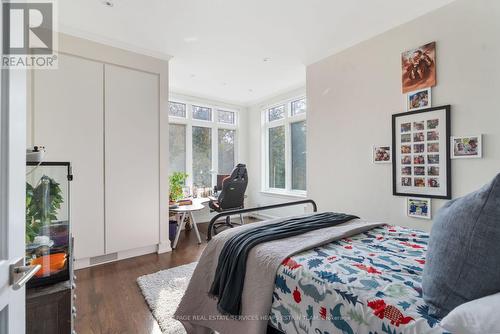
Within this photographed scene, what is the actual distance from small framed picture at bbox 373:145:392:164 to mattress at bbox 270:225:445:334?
1.29m

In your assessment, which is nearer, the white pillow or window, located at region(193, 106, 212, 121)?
the white pillow

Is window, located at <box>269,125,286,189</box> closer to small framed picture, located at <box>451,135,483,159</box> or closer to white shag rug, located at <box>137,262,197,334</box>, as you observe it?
white shag rug, located at <box>137,262,197,334</box>

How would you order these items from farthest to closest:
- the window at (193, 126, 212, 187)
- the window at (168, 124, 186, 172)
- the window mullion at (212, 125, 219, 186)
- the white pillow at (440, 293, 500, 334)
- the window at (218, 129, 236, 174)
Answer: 1. the window at (218, 129, 236, 174)
2. the window mullion at (212, 125, 219, 186)
3. the window at (193, 126, 212, 187)
4. the window at (168, 124, 186, 172)
5. the white pillow at (440, 293, 500, 334)

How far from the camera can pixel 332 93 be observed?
310 centimetres

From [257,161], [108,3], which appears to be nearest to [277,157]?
[257,161]

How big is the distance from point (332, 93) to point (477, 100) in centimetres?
143

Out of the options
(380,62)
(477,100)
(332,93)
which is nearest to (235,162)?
(332,93)

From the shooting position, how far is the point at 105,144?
285 centimetres

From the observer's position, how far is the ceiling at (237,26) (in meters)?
2.23

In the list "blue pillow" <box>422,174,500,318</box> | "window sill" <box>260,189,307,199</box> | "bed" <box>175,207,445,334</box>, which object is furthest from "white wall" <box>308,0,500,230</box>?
"blue pillow" <box>422,174,500,318</box>

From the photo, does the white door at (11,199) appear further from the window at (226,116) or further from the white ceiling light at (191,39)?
the window at (226,116)

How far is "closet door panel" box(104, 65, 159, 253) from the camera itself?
114 inches

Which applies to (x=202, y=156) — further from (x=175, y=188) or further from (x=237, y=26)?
(x=237, y=26)

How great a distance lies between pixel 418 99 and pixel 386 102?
0.98 feet
